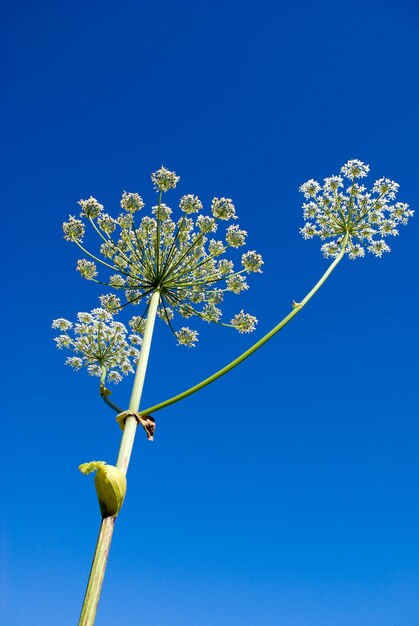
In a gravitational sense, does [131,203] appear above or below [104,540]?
above

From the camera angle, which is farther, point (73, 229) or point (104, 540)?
point (73, 229)

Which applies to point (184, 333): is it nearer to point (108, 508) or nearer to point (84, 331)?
point (84, 331)

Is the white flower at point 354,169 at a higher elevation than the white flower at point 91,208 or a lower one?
higher

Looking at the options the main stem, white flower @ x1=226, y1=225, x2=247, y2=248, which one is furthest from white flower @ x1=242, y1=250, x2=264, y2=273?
the main stem

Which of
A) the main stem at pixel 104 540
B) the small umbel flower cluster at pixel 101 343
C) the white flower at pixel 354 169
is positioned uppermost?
the white flower at pixel 354 169

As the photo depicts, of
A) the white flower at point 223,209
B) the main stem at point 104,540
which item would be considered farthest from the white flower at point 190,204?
the main stem at point 104,540

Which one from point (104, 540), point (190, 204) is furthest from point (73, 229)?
point (104, 540)

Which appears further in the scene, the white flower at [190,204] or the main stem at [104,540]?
the white flower at [190,204]

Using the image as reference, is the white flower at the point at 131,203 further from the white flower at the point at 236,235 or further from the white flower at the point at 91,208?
the white flower at the point at 236,235

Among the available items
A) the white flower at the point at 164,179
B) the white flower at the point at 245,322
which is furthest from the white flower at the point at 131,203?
the white flower at the point at 245,322

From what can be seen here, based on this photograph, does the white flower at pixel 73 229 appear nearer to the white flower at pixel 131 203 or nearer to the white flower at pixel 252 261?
the white flower at pixel 131 203

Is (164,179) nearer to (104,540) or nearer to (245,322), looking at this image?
(245,322)

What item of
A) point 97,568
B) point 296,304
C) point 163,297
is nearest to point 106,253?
point 163,297

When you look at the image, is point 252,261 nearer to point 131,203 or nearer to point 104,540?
point 131,203
